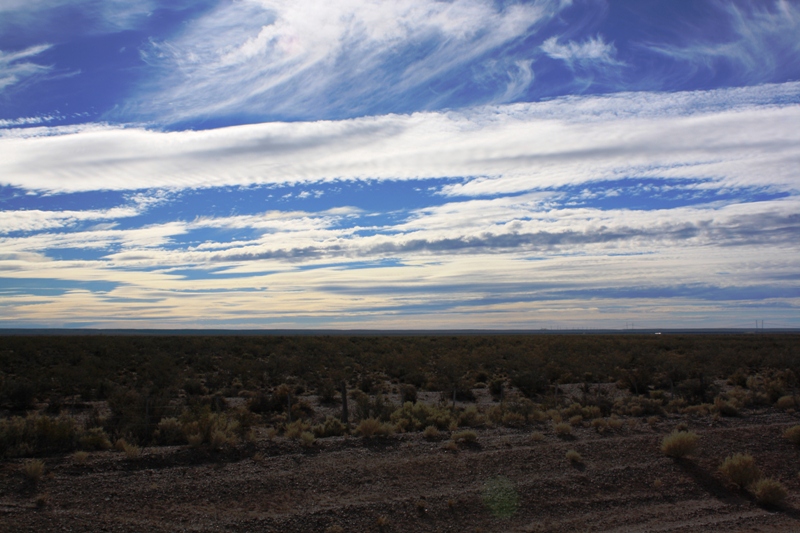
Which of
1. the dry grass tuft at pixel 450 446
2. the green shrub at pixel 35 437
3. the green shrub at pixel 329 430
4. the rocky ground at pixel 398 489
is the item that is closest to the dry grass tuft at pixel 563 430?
the rocky ground at pixel 398 489

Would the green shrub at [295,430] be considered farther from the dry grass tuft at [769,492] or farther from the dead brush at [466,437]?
the dry grass tuft at [769,492]

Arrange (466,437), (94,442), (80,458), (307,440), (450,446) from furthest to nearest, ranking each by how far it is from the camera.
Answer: (466,437) → (450,446) → (307,440) → (94,442) → (80,458)

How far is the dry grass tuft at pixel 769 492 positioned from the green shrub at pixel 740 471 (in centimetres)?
47

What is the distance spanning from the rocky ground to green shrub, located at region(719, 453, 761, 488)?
294 millimetres

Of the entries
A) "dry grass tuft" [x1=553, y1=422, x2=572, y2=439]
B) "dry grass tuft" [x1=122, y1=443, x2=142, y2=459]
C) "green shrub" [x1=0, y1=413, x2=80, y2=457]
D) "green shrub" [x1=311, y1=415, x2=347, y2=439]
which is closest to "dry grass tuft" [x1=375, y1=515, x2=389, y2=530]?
"dry grass tuft" [x1=122, y1=443, x2=142, y2=459]

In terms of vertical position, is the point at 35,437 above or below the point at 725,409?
above

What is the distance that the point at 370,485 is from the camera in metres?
13.0

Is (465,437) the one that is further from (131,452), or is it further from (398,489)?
(131,452)

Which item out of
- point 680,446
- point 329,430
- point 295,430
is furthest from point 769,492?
point 295,430

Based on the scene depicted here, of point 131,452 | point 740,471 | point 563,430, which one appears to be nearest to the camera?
point 131,452

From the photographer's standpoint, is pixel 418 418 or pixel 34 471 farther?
pixel 418 418

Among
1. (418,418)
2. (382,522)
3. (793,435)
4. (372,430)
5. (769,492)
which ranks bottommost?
(769,492)

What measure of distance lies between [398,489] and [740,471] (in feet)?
26.8

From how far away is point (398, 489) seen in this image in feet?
42.2
